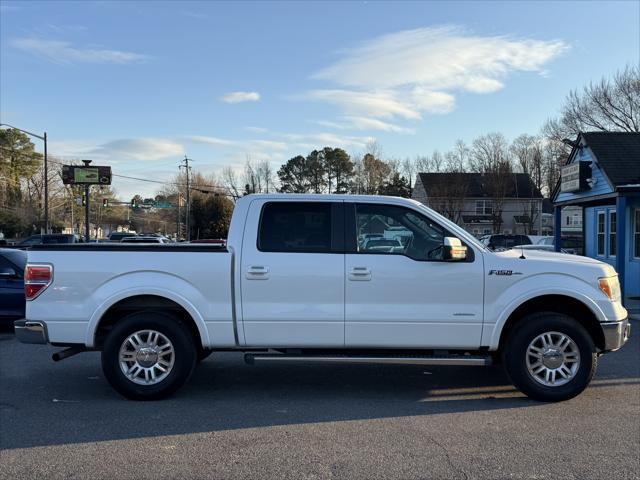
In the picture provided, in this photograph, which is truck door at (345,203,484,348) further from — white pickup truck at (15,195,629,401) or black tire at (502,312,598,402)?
black tire at (502,312,598,402)

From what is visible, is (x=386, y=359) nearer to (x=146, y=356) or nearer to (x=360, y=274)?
(x=360, y=274)

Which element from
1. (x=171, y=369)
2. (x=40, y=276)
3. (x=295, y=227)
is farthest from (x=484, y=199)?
(x=40, y=276)

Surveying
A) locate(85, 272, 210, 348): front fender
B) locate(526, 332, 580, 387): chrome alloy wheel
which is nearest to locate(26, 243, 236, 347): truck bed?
locate(85, 272, 210, 348): front fender

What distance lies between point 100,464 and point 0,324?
7333 millimetres

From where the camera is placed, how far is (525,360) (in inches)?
221

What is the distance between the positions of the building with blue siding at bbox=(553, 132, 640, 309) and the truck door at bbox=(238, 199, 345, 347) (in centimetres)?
1061

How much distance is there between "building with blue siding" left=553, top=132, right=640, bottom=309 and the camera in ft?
45.1

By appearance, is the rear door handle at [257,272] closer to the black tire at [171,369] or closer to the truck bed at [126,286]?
the truck bed at [126,286]

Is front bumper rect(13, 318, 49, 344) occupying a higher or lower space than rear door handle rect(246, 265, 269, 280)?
lower

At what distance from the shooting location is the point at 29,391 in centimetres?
616

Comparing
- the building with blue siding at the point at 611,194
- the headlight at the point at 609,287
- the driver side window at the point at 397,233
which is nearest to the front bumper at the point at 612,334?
the headlight at the point at 609,287

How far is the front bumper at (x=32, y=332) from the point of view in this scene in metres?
5.67

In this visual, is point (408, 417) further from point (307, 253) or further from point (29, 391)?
point (29, 391)

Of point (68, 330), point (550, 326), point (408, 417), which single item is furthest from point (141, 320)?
point (550, 326)
